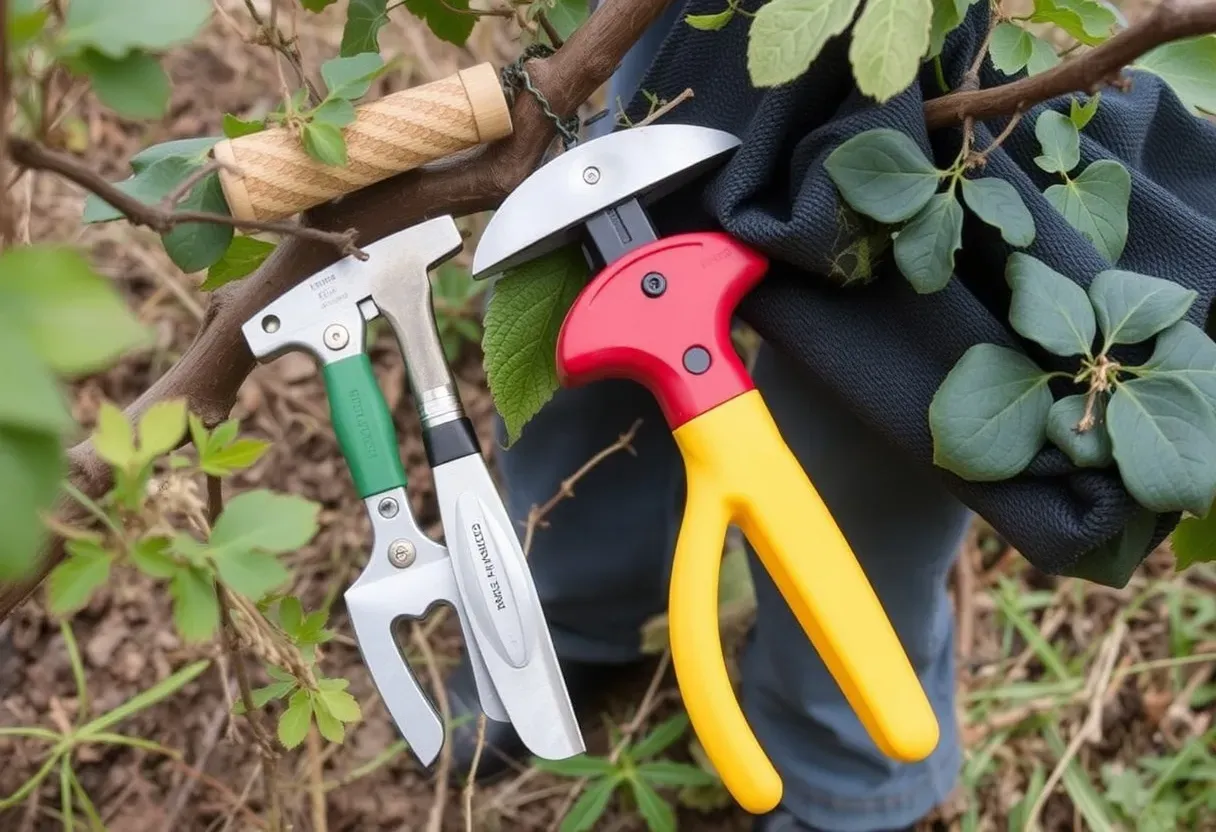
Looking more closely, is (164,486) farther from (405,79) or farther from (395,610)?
(405,79)

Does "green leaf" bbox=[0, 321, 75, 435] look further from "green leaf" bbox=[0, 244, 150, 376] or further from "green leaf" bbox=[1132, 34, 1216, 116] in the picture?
"green leaf" bbox=[1132, 34, 1216, 116]

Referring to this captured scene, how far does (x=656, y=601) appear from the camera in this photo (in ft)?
3.89

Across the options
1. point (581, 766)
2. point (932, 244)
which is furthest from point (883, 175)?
point (581, 766)

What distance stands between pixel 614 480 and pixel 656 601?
215 millimetres

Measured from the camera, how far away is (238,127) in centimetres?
59

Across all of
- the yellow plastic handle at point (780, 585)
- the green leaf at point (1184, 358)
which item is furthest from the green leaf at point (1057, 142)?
the yellow plastic handle at point (780, 585)

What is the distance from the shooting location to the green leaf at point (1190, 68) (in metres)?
0.61

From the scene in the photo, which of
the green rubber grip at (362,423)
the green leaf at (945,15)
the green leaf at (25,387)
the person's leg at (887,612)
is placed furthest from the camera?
the person's leg at (887,612)

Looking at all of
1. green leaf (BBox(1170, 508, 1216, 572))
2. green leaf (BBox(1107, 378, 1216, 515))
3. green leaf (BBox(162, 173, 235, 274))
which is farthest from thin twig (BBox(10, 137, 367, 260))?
green leaf (BBox(1170, 508, 1216, 572))

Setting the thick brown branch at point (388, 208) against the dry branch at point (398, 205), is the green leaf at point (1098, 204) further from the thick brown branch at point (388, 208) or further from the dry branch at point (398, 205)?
the thick brown branch at point (388, 208)

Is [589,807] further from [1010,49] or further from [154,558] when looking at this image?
[1010,49]

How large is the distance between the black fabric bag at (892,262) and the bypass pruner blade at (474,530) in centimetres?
19

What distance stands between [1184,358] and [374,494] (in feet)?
1.57

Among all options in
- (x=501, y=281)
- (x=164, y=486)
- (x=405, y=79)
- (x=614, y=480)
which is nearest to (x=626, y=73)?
(x=501, y=281)
